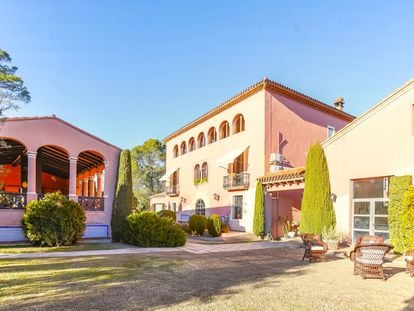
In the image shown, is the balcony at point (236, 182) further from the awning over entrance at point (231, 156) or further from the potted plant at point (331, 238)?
the potted plant at point (331, 238)

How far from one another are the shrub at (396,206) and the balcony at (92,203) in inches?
593

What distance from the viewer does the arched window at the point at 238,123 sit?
2602cm

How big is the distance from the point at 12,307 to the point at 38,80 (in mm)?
12061

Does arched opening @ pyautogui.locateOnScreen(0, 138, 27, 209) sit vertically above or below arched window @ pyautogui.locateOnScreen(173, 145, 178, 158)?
below

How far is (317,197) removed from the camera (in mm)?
16703

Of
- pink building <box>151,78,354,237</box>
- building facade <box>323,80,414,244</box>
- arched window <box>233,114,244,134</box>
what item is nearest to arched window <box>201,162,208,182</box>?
pink building <box>151,78,354,237</box>

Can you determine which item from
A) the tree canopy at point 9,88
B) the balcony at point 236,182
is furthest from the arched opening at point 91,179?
the balcony at point 236,182

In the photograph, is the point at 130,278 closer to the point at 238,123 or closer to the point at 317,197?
the point at 317,197

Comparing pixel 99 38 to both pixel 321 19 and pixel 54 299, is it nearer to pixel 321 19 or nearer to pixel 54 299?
pixel 321 19

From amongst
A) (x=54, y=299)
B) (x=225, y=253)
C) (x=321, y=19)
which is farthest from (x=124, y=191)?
(x=321, y=19)

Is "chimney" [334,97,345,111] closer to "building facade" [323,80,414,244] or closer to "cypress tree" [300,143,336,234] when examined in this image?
"building facade" [323,80,414,244]

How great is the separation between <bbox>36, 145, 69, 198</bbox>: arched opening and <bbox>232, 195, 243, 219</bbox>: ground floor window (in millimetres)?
13074

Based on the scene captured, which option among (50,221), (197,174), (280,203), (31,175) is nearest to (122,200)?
(50,221)

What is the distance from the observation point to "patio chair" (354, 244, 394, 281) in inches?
350
